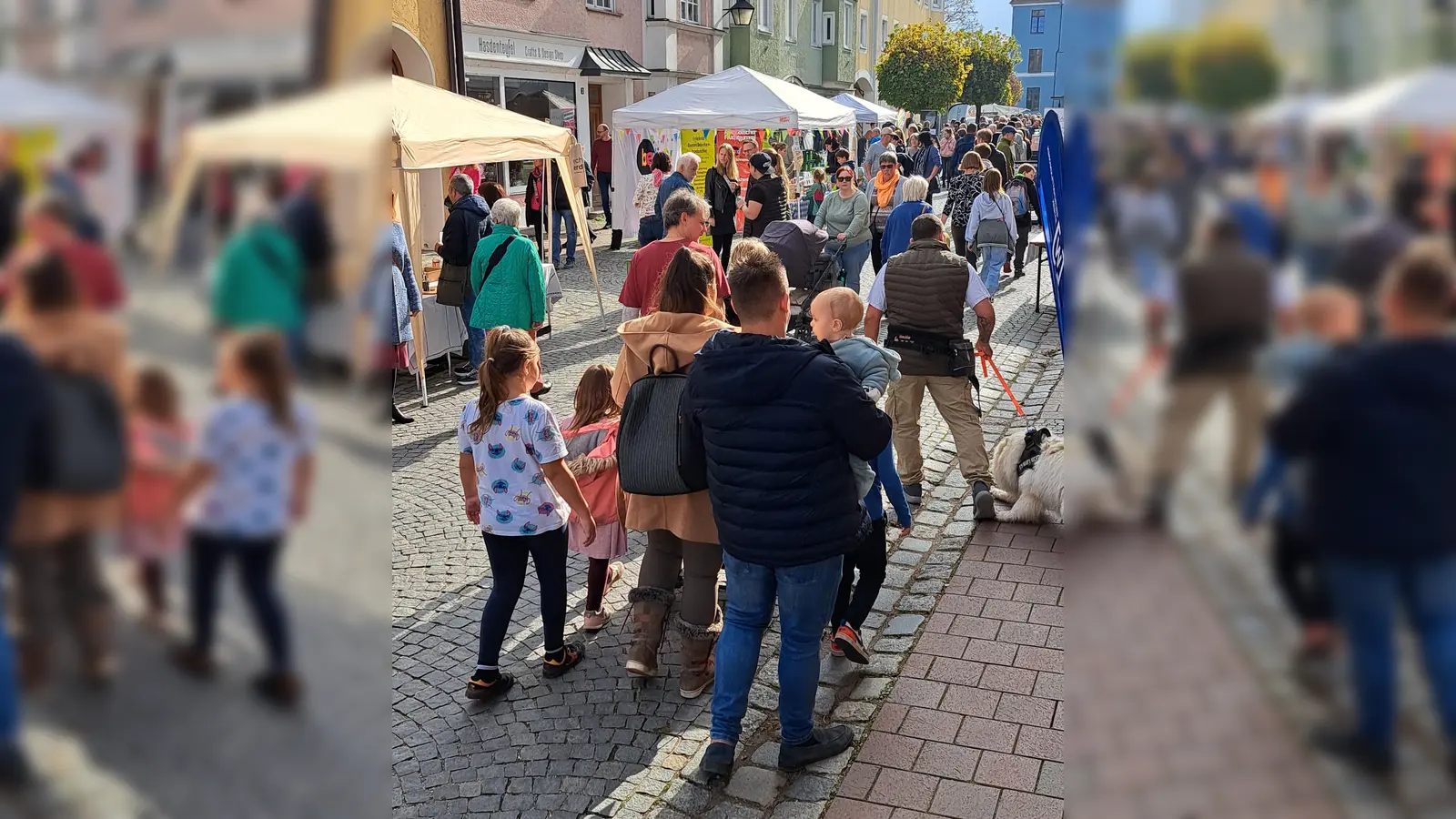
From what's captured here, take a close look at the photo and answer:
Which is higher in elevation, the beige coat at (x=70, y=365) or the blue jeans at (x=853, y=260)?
the beige coat at (x=70, y=365)

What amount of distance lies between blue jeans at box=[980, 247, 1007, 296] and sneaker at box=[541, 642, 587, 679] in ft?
26.7

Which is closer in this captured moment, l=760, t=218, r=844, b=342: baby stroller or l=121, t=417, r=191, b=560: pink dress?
l=121, t=417, r=191, b=560: pink dress

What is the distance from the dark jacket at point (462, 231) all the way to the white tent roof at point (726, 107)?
16.6ft

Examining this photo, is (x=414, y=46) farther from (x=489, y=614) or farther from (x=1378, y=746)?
(x=1378, y=746)

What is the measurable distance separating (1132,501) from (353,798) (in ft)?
1.85

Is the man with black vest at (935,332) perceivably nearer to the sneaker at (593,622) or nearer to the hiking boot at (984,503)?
the hiking boot at (984,503)

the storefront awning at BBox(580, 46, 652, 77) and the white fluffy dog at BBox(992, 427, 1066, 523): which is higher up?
the storefront awning at BBox(580, 46, 652, 77)

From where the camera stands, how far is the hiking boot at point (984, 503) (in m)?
6.23

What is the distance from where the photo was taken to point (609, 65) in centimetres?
2273

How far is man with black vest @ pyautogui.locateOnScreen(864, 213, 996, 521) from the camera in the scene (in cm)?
610

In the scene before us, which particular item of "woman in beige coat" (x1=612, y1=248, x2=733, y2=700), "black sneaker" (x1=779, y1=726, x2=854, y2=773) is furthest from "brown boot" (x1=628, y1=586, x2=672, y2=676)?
"black sneaker" (x1=779, y1=726, x2=854, y2=773)

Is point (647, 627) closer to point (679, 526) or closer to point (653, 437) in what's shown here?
point (679, 526)

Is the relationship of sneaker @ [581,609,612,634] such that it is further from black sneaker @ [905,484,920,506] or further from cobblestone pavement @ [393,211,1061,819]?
black sneaker @ [905,484,920,506]

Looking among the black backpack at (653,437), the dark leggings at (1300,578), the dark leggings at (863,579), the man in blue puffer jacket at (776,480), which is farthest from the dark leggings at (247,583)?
the dark leggings at (863,579)
